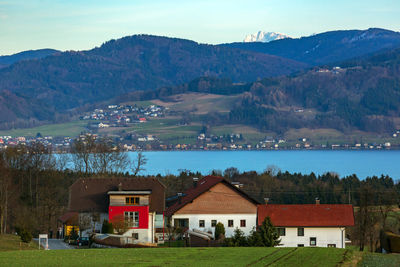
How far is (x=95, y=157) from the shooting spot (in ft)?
285

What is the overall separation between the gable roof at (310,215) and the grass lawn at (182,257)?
21828mm

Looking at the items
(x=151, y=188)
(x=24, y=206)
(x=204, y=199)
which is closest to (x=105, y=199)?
(x=151, y=188)

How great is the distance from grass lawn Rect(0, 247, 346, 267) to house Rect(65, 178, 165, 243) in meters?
18.9

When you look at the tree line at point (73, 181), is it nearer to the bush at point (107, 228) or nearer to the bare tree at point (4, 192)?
Result: the bare tree at point (4, 192)

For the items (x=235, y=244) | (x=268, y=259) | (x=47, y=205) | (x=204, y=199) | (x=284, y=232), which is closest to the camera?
(x=268, y=259)

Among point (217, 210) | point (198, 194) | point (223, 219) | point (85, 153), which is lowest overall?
point (223, 219)

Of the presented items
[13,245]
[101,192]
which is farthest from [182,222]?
[13,245]

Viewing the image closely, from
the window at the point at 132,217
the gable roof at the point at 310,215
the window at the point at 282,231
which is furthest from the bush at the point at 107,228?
the window at the point at 282,231

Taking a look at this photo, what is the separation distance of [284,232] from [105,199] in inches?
588

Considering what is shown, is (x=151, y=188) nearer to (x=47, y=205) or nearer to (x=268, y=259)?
(x=47, y=205)

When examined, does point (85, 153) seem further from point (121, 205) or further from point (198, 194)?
point (121, 205)

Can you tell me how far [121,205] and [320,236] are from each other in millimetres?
16436

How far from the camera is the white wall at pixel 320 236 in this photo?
5831cm

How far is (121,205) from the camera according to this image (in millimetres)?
56219
